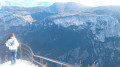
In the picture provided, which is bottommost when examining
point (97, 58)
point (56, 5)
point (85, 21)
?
point (97, 58)

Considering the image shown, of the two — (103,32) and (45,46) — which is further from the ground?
(103,32)

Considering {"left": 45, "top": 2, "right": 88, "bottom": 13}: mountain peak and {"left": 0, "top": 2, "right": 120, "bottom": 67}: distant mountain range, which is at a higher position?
{"left": 45, "top": 2, "right": 88, "bottom": 13}: mountain peak

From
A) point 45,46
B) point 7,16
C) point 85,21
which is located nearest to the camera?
point 45,46

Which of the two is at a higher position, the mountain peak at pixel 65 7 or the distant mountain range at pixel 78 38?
the mountain peak at pixel 65 7

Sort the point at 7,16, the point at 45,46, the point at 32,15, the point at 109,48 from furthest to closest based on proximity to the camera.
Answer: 1. the point at 32,15
2. the point at 7,16
3. the point at 45,46
4. the point at 109,48

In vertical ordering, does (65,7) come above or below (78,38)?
above

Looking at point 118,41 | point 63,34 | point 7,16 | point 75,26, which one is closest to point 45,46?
point 63,34

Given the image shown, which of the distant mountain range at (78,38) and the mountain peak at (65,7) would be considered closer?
the distant mountain range at (78,38)

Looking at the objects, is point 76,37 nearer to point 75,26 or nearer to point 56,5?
point 75,26

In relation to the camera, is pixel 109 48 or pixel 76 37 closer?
pixel 109 48

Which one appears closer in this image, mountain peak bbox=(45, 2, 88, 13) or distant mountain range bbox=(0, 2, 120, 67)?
distant mountain range bbox=(0, 2, 120, 67)

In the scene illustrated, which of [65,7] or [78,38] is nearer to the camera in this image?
[78,38]
